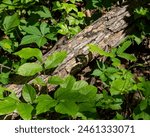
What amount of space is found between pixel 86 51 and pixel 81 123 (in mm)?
961

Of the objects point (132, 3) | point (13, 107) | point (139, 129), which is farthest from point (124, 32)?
point (13, 107)

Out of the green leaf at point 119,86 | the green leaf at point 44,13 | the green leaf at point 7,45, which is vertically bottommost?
the green leaf at point 119,86

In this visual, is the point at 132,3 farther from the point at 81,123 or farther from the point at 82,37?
the point at 81,123

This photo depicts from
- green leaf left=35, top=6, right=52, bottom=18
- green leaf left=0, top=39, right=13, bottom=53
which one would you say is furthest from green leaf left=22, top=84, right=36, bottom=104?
green leaf left=35, top=6, right=52, bottom=18

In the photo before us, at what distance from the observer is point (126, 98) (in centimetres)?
279

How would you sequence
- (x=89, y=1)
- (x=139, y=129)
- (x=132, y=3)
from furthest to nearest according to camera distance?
(x=89, y=1)
(x=132, y=3)
(x=139, y=129)

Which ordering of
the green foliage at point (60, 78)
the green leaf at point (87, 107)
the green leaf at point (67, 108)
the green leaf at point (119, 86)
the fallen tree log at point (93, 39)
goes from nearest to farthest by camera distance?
the green leaf at point (67, 108) < the green foliage at point (60, 78) < the green leaf at point (87, 107) < the green leaf at point (119, 86) < the fallen tree log at point (93, 39)

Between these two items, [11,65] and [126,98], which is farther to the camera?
[11,65]

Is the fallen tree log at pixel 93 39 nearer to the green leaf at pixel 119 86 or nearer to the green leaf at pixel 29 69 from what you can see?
the green leaf at pixel 29 69

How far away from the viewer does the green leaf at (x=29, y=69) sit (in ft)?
8.35

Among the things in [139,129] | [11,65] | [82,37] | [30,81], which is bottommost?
[139,129]

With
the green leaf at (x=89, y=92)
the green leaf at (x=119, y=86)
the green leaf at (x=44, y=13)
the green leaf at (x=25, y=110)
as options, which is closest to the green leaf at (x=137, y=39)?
the green leaf at (x=119, y=86)

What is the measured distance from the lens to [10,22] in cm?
318

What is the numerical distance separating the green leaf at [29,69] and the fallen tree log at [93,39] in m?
0.17
